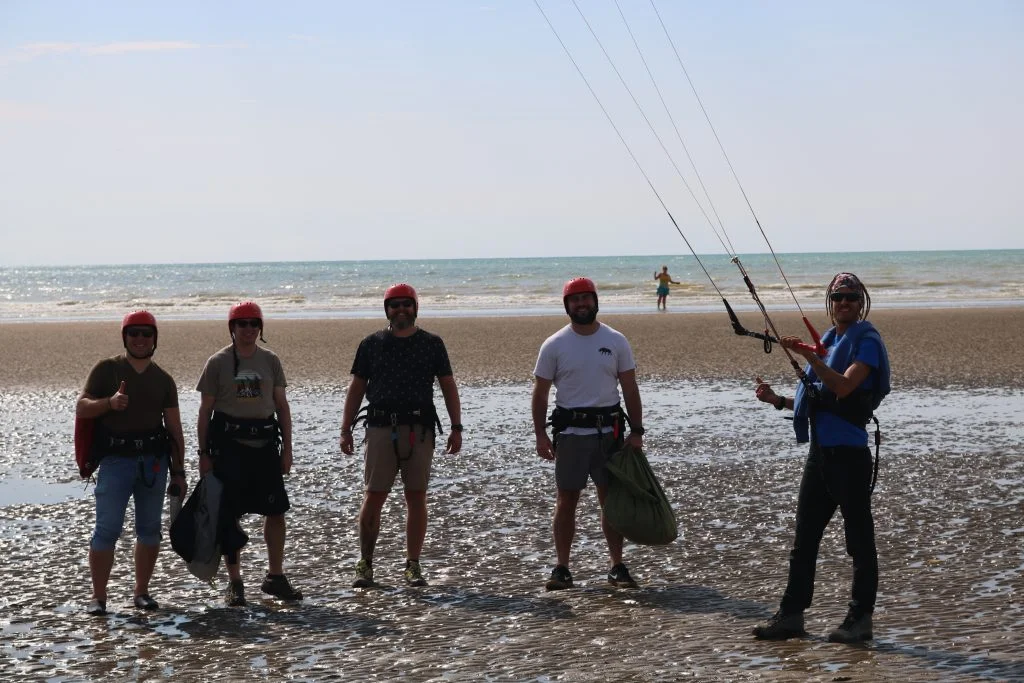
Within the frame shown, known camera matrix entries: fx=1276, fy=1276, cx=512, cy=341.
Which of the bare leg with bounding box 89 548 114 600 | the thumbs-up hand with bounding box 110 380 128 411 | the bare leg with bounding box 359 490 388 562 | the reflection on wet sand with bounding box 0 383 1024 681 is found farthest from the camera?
the bare leg with bounding box 359 490 388 562

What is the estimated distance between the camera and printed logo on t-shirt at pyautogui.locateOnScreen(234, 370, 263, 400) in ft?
22.3

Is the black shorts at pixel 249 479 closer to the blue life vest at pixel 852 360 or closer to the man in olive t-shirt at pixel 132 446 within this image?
the man in olive t-shirt at pixel 132 446

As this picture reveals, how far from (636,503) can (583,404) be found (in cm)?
61

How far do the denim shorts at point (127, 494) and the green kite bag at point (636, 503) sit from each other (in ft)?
7.80

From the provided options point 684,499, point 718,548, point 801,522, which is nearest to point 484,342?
point 684,499

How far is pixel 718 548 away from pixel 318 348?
17342 millimetres

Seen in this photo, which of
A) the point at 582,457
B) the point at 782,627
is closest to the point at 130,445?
the point at 582,457

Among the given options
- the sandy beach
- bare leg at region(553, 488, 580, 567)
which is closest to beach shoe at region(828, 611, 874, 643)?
bare leg at region(553, 488, 580, 567)

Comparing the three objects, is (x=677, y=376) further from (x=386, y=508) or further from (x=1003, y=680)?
(x=1003, y=680)

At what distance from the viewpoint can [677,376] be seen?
1830 cm

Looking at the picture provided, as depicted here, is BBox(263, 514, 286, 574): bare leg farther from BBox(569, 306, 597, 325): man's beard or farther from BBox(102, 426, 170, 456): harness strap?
BBox(569, 306, 597, 325): man's beard

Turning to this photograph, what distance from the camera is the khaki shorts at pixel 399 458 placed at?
7176 mm

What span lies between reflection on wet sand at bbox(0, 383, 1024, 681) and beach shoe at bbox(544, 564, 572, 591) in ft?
0.19

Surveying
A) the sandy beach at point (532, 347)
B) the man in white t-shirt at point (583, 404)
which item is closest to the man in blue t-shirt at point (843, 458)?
the man in white t-shirt at point (583, 404)
